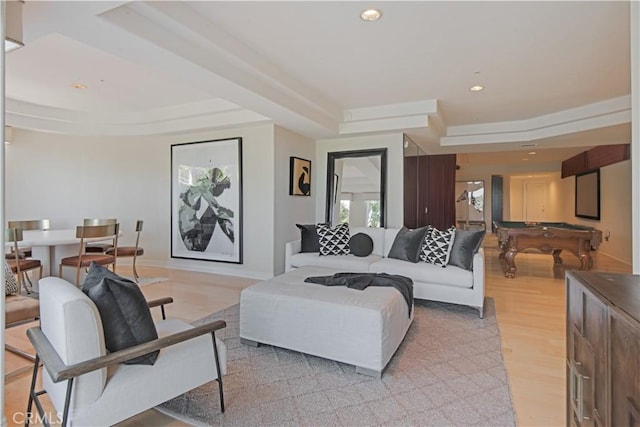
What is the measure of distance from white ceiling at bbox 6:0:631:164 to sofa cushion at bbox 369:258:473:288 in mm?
2148

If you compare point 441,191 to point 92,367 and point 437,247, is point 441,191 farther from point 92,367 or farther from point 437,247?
point 92,367

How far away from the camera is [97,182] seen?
631 cm

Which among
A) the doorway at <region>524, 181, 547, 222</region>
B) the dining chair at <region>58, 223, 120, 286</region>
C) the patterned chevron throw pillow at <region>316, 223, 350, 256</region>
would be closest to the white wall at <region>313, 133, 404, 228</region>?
the patterned chevron throw pillow at <region>316, 223, 350, 256</region>

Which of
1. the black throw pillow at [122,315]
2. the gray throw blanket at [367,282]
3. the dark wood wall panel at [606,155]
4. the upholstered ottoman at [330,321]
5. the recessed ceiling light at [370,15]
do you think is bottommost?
the upholstered ottoman at [330,321]

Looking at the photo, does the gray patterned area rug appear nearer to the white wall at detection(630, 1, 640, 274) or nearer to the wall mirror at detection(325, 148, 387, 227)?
the white wall at detection(630, 1, 640, 274)

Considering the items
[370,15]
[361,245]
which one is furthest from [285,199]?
[370,15]

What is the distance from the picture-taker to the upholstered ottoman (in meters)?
2.26

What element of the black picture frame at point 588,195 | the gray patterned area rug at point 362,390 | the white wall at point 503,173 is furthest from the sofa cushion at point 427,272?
the white wall at point 503,173

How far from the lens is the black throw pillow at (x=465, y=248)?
3674 millimetres

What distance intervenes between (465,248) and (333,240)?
1.66m

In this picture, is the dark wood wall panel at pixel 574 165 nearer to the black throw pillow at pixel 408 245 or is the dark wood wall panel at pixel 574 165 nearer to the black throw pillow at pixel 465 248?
the black throw pillow at pixel 465 248

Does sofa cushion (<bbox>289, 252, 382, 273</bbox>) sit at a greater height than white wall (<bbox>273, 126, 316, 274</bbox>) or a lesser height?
lesser

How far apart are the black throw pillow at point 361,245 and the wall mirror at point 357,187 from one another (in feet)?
4.38

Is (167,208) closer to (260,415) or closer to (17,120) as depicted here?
(17,120)
